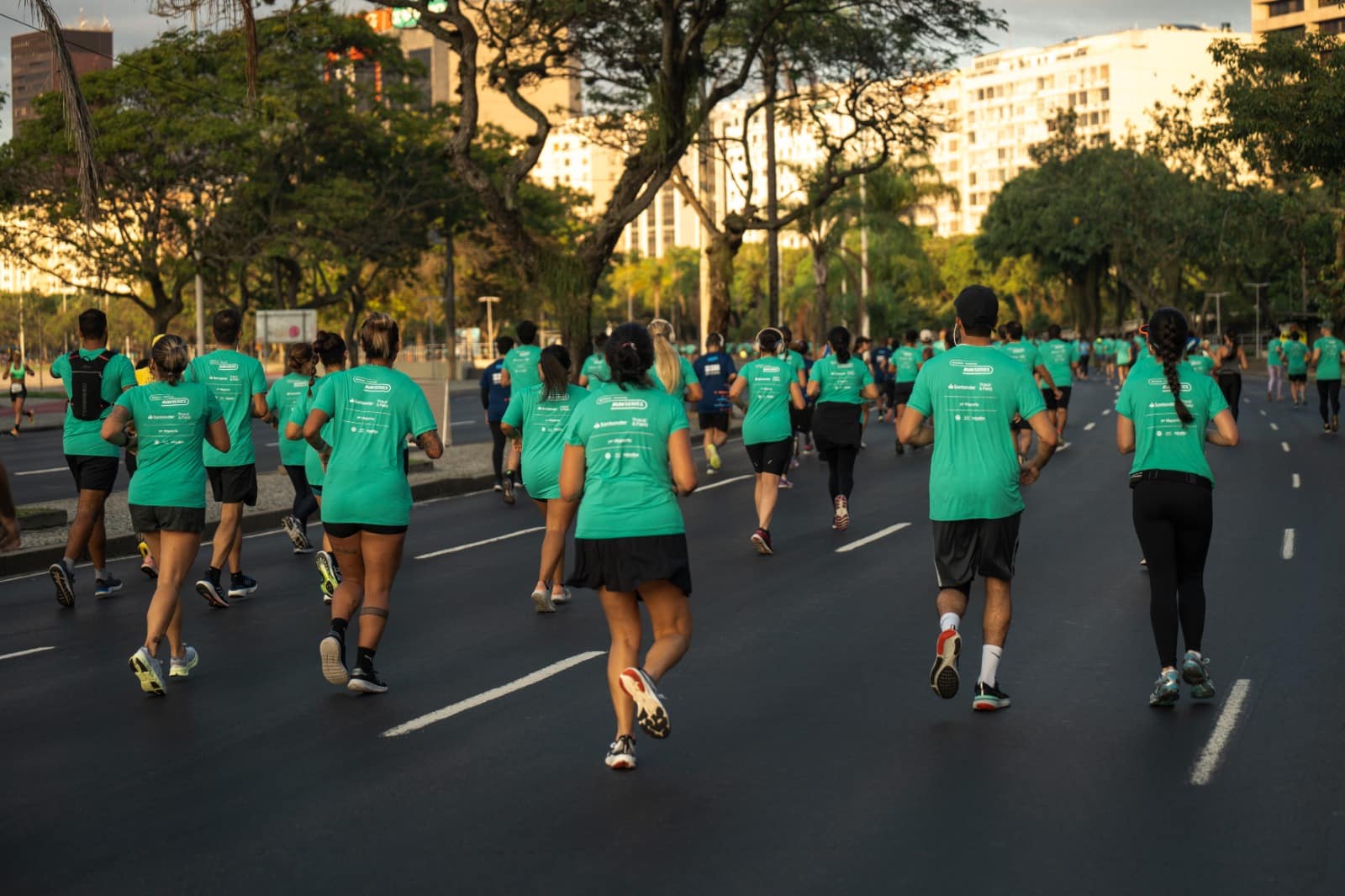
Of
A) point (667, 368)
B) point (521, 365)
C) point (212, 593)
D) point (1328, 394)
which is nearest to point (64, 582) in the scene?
point (212, 593)

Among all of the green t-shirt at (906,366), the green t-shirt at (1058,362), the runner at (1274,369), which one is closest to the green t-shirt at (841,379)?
the green t-shirt at (906,366)

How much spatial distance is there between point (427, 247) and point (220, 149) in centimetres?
940

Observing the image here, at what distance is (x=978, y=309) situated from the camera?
7262 mm

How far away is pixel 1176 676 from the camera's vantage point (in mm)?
7395

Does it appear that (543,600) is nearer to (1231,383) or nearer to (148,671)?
(148,671)

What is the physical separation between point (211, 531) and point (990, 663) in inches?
399

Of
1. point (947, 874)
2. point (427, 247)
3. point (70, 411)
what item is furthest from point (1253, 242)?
point (947, 874)

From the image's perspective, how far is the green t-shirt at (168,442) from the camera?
336 inches

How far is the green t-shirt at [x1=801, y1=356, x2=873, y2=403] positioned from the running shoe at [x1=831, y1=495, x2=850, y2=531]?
3.40 ft

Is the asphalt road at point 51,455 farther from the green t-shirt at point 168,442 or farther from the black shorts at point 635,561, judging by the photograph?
the black shorts at point 635,561

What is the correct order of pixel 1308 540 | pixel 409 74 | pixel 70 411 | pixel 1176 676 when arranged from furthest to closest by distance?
pixel 409 74
pixel 1308 540
pixel 70 411
pixel 1176 676

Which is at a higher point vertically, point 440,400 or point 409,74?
point 409,74

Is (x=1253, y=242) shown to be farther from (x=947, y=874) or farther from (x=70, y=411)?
(x=947, y=874)

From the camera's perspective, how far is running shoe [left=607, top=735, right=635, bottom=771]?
6.43 m
